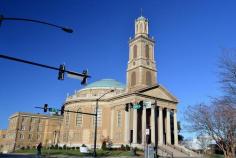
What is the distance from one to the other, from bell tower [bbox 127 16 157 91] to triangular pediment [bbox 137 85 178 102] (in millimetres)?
1797

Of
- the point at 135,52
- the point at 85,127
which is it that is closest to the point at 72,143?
the point at 85,127

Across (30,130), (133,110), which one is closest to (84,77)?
(133,110)

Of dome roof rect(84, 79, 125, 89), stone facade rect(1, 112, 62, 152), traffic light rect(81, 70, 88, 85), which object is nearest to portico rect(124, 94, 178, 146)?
dome roof rect(84, 79, 125, 89)

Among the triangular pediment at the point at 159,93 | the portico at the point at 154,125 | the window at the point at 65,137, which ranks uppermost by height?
the triangular pediment at the point at 159,93

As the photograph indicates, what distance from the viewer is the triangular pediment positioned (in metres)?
61.3

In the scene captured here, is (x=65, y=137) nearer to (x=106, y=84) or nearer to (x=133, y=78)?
(x=106, y=84)

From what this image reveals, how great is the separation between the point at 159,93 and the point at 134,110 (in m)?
8.32

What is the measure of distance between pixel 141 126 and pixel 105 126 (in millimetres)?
8608

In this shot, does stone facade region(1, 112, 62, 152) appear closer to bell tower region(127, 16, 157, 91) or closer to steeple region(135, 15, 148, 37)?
bell tower region(127, 16, 157, 91)

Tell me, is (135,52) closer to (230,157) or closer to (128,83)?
(128,83)

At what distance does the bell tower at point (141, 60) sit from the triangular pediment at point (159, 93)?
1.80 metres

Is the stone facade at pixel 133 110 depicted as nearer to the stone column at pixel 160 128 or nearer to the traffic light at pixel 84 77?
the stone column at pixel 160 128

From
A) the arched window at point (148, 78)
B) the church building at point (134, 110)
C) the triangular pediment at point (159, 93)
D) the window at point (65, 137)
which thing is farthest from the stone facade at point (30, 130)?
the triangular pediment at point (159, 93)

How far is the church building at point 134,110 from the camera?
59.4 m
